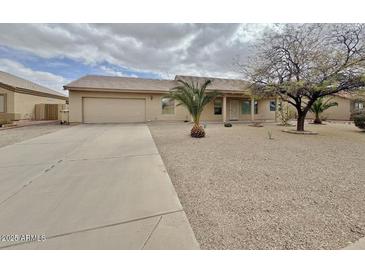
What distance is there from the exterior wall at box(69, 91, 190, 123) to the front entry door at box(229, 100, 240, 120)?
5.20m

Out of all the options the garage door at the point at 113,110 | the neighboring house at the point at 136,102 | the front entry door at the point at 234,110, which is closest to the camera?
the neighboring house at the point at 136,102

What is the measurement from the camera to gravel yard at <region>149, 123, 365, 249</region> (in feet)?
7.63

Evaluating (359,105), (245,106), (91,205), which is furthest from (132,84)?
(359,105)

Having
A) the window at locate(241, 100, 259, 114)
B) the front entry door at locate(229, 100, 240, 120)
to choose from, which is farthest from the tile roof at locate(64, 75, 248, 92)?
the window at locate(241, 100, 259, 114)

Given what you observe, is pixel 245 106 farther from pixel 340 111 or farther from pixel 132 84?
pixel 340 111

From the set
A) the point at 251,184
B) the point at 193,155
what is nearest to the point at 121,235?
the point at 251,184

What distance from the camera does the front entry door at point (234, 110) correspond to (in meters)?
20.6

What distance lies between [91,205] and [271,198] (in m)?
2.98

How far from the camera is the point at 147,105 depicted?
17734 mm

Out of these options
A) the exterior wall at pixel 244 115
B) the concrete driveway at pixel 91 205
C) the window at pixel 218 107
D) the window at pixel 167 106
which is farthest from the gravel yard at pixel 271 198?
the window at pixel 218 107

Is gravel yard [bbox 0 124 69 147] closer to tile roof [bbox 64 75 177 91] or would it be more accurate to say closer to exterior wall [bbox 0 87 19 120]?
tile roof [bbox 64 75 177 91]

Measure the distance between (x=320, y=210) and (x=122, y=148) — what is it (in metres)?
5.80

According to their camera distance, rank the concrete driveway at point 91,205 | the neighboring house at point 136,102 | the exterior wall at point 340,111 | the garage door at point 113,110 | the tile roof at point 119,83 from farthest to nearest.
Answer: the exterior wall at point 340,111 → the garage door at point 113,110 → the tile roof at point 119,83 → the neighboring house at point 136,102 → the concrete driveway at point 91,205

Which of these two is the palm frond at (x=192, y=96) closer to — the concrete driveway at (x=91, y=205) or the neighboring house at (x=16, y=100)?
the concrete driveway at (x=91, y=205)
